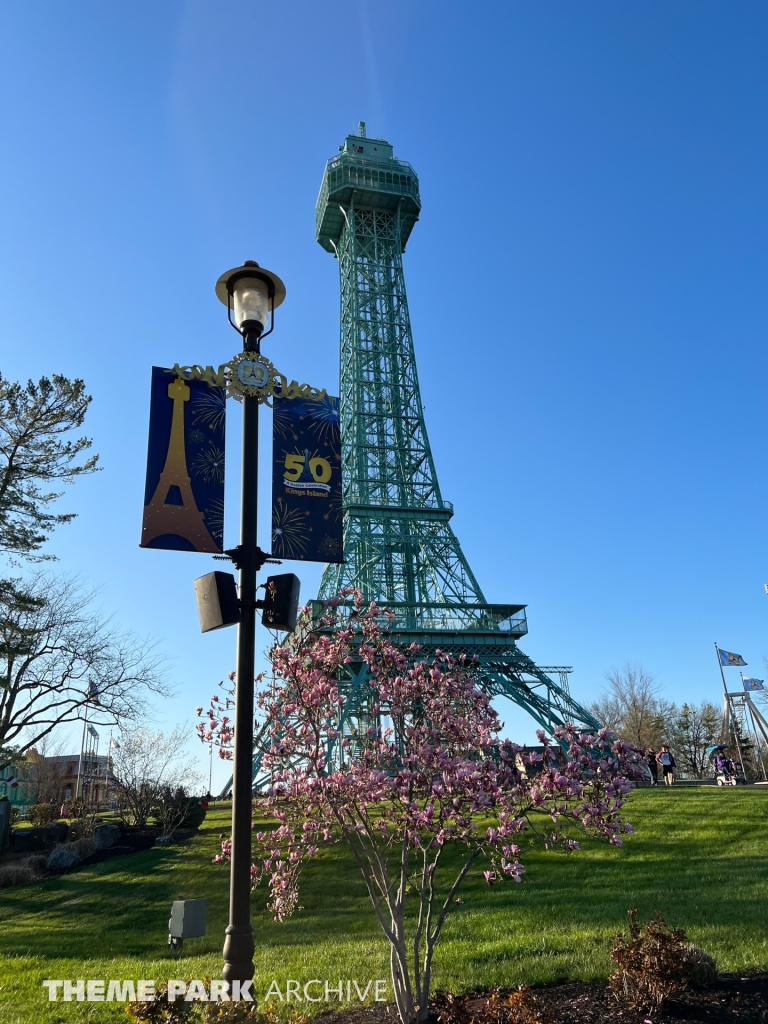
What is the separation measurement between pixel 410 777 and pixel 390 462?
151 feet

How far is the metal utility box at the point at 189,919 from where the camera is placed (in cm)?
819

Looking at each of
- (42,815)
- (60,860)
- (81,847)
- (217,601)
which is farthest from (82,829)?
(217,601)

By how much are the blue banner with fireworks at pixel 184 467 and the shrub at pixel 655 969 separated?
5.34 m

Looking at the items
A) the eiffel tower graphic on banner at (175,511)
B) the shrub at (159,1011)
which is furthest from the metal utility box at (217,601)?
the shrub at (159,1011)

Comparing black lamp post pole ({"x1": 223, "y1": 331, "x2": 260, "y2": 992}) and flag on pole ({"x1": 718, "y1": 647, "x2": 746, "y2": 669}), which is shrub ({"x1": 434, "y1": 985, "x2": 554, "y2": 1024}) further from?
flag on pole ({"x1": 718, "y1": 647, "x2": 746, "y2": 669})

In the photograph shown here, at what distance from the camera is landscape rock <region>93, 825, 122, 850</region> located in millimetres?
24719

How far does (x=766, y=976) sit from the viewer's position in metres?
7.36

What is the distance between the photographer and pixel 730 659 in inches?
1549

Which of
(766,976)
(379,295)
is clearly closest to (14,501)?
(766,976)

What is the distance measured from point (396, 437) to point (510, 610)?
56.0 ft

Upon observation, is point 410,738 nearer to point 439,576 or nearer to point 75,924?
point 75,924

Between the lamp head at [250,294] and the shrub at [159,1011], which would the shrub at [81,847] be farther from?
the lamp head at [250,294]

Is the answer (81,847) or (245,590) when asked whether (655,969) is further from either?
(81,847)

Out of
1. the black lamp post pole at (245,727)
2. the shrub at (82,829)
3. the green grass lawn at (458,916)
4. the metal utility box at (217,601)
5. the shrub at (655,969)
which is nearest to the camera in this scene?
the black lamp post pole at (245,727)
